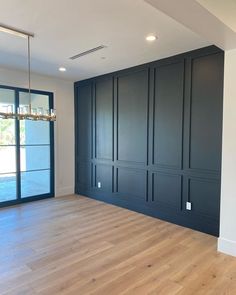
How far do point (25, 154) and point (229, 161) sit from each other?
410 centimetres

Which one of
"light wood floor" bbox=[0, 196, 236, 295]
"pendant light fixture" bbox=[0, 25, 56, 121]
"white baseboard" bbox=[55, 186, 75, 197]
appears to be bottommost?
"light wood floor" bbox=[0, 196, 236, 295]

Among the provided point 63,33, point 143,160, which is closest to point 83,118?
point 143,160

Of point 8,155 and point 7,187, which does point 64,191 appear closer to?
point 7,187

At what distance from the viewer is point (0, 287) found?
7.46ft

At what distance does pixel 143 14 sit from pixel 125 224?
3.05 meters

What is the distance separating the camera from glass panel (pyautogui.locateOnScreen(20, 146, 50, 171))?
5.15m

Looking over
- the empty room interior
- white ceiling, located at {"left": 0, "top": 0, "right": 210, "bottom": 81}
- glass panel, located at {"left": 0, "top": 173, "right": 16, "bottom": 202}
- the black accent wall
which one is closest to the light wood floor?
the empty room interior

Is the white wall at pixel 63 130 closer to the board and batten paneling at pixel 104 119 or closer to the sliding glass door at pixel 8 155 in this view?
the sliding glass door at pixel 8 155

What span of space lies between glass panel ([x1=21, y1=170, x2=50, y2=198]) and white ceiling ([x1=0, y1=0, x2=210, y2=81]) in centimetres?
236

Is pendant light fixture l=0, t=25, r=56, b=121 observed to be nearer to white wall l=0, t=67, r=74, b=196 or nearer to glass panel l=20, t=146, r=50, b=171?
white wall l=0, t=67, r=74, b=196

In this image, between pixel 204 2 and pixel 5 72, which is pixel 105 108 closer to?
pixel 5 72

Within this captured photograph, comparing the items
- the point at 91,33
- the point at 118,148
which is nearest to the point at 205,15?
the point at 91,33

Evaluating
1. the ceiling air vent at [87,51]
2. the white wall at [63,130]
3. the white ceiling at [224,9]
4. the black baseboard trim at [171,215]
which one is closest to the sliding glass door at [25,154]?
the white wall at [63,130]

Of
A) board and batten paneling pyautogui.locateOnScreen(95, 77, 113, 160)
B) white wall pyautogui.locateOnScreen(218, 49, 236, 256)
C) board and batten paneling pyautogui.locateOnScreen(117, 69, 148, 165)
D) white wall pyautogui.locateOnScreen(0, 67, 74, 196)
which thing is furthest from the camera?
white wall pyautogui.locateOnScreen(0, 67, 74, 196)
